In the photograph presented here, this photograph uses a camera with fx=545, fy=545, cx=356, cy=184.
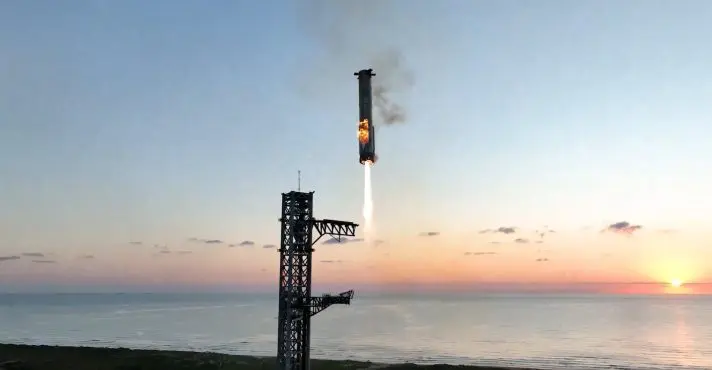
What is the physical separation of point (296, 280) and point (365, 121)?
17763mm

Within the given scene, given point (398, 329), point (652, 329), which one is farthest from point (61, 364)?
point (652, 329)

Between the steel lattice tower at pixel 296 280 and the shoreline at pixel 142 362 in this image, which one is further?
the shoreline at pixel 142 362

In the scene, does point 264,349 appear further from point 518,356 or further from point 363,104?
point 363,104

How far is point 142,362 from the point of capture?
80312 millimetres

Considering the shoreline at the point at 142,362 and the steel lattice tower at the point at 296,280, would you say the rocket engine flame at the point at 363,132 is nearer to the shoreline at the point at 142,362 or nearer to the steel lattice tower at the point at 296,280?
the steel lattice tower at the point at 296,280

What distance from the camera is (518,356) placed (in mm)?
109688

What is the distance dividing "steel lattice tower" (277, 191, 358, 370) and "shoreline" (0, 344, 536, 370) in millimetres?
29595

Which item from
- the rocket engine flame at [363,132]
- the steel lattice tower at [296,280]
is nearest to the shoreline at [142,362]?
the steel lattice tower at [296,280]

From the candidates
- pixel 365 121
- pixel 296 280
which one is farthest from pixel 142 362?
pixel 365 121

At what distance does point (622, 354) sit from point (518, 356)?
72.2 feet

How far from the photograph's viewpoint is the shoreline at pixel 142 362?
78000 mm

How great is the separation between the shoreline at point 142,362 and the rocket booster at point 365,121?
36.6 m

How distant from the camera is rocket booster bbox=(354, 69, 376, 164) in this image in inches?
2210

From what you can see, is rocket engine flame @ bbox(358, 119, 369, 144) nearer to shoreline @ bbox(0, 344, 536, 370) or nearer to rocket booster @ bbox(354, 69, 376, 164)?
rocket booster @ bbox(354, 69, 376, 164)
